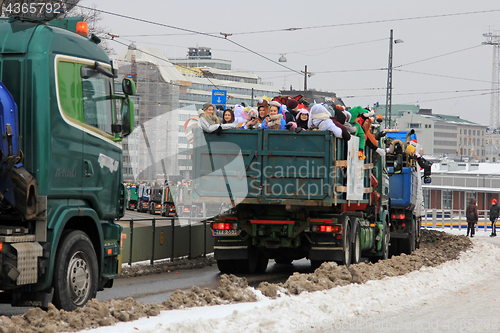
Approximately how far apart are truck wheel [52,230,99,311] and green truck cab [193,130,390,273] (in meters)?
4.62

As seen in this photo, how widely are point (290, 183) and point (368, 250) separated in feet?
17.0

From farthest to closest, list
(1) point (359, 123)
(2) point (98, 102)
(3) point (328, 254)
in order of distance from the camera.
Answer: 1. (1) point (359, 123)
2. (3) point (328, 254)
3. (2) point (98, 102)

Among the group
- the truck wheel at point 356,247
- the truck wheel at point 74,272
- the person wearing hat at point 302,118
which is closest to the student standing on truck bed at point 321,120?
the person wearing hat at point 302,118

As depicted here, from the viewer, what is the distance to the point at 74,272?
8.11 m

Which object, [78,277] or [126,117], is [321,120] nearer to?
[126,117]

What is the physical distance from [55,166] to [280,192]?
217 inches

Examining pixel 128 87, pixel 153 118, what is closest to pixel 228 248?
pixel 128 87

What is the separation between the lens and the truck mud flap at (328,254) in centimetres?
1330

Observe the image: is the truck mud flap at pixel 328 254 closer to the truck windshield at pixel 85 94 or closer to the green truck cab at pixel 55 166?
the green truck cab at pixel 55 166

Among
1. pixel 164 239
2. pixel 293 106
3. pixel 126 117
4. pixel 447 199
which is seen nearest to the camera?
pixel 126 117

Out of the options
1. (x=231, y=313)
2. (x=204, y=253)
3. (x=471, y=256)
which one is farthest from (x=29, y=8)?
(x=471, y=256)

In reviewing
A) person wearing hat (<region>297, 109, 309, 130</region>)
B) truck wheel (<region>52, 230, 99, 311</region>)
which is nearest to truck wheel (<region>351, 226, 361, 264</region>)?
person wearing hat (<region>297, 109, 309, 130</region>)

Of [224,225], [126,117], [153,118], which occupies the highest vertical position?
[153,118]

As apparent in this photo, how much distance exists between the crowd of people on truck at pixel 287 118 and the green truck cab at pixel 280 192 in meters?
0.25
